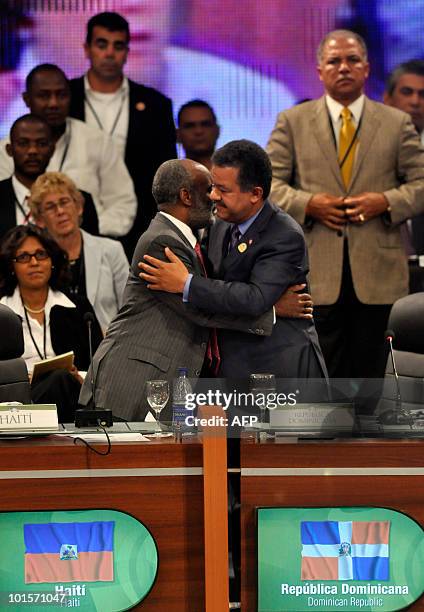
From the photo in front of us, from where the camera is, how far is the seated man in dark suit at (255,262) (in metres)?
3.94

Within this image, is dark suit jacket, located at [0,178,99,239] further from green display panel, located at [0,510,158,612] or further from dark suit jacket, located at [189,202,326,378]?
green display panel, located at [0,510,158,612]

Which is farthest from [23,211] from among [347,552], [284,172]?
[347,552]

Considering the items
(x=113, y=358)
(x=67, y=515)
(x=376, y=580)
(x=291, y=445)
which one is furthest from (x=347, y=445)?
(x=113, y=358)

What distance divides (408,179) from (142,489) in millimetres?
2882

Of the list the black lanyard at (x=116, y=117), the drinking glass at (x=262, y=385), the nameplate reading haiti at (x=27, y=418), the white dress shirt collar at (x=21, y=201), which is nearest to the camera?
the nameplate reading haiti at (x=27, y=418)

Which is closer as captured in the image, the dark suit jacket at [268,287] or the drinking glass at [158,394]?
the drinking glass at [158,394]

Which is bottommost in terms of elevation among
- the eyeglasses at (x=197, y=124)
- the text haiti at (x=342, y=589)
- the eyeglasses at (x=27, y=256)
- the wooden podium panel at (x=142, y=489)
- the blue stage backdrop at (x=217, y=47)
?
the text haiti at (x=342, y=589)

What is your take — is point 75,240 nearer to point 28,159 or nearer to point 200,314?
point 28,159

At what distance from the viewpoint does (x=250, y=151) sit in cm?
399

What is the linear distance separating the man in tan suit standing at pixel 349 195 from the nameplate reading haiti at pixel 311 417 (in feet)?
7.38

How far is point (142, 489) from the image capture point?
3168 millimetres

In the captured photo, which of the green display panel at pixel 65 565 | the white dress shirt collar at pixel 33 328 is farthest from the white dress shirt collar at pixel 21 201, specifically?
the green display panel at pixel 65 565

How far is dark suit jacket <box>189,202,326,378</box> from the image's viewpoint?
3938 mm

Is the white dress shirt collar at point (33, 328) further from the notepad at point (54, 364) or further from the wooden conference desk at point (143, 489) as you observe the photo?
the wooden conference desk at point (143, 489)
